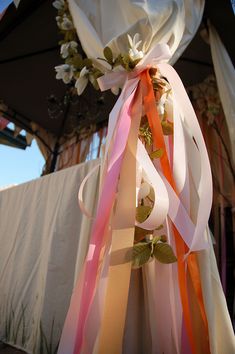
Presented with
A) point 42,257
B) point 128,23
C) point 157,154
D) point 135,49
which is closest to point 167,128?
point 157,154

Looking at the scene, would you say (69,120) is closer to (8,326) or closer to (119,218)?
(8,326)

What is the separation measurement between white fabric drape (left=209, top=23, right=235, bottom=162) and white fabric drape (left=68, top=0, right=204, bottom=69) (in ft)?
1.04

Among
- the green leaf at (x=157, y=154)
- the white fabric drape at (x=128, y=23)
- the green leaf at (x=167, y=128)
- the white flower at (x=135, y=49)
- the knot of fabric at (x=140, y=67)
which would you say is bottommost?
the green leaf at (x=157, y=154)

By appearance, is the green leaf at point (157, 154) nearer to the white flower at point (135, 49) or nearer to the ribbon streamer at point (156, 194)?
the ribbon streamer at point (156, 194)

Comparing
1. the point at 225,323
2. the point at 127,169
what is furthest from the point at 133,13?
the point at 225,323

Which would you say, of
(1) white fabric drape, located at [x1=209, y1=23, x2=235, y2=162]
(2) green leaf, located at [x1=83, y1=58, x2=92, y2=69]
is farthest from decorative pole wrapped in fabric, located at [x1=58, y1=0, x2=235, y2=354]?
(1) white fabric drape, located at [x1=209, y1=23, x2=235, y2=162]

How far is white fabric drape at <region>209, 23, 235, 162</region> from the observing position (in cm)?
98

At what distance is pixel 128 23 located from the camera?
65cm

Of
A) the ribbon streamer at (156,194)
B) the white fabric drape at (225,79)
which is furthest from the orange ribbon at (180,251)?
the white fabric drape at (225,79)

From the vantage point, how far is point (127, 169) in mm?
480

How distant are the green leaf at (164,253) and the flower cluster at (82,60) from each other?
0.41 meters

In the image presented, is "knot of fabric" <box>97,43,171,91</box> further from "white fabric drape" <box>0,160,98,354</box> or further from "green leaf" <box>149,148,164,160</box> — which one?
"white fabric drape" <box>0,160,98,354</box>

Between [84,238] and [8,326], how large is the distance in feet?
1.63

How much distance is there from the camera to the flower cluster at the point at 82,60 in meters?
0.56
